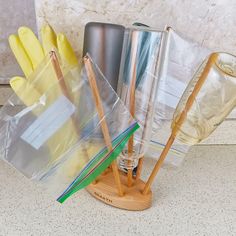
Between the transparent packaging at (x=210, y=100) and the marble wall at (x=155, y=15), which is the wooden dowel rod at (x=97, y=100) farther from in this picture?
the marble wall at (x=155, y=15)

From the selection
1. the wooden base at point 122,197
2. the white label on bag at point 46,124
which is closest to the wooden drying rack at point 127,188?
the wooden base at point 122,197

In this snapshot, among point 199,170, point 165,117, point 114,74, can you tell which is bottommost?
point 199,170

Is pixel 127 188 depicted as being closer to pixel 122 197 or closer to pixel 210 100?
pixel 122 197

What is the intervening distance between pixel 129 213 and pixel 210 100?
0.26m

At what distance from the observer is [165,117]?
0.59 m

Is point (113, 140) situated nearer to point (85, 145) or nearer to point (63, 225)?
point (85, 145)

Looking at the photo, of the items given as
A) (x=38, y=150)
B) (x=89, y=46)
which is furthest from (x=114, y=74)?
(x=38, y=150)

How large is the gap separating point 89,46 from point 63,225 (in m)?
0.31

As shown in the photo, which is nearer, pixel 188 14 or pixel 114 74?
pixel 114 74

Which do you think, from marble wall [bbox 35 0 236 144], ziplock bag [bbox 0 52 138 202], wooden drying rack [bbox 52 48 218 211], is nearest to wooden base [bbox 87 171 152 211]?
wooden drying rack [bbox 52 48 218 211]

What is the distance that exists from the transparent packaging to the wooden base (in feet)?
0.48

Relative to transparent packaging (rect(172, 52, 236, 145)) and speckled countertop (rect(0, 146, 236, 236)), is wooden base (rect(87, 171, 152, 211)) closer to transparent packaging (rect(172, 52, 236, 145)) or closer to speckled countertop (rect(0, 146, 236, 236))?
speckled countertop (rect(0, 146, 236, 236))

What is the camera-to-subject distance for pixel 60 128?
44cm

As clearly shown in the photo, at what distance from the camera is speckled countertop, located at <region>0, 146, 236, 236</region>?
50cm
